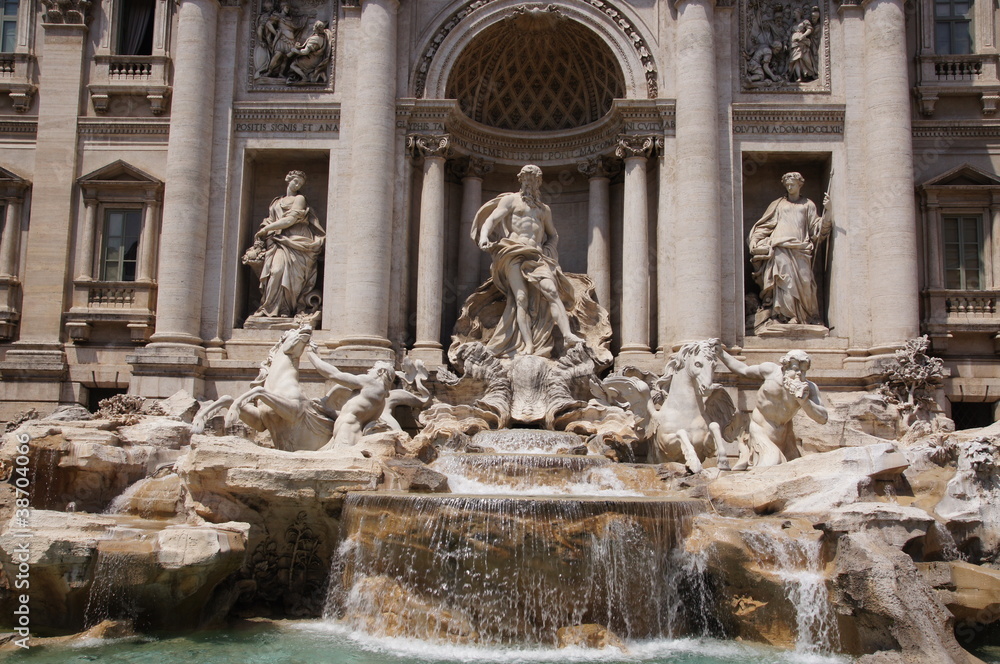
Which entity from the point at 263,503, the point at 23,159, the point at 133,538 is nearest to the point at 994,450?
the point at 263,503

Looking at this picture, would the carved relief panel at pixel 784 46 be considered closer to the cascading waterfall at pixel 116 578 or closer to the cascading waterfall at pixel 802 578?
the cascading waterfall at pixel 802 578

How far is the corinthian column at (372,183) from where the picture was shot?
17.5 meters

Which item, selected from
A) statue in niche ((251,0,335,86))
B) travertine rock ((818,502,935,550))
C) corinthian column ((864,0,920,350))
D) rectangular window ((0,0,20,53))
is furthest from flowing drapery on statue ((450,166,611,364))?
rectangular window ((0,0,20,53))

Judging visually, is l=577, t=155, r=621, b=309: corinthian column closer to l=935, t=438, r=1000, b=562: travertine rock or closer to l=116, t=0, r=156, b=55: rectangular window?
l=935, t=438, r=1000, b=562: travertine rock

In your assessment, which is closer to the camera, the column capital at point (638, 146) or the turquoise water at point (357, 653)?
the turquoise water at point (357, 653)

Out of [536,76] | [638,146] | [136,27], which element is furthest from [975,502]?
[136,27]

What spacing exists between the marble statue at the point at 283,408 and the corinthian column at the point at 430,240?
3259mm

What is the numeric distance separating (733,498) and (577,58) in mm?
11594

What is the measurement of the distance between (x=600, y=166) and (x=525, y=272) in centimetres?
331

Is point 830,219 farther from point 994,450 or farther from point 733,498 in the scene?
point 733,498

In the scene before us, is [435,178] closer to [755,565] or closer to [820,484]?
[820,484]

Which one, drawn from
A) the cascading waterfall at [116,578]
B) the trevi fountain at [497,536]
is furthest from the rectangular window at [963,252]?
the cascading waterfall at [116,578]

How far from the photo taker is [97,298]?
1873cm

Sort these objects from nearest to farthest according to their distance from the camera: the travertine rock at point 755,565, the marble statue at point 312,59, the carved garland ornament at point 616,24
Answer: the travertine rock at point 755,565
the carved garland ornament at point 616,24
the marble statue at point 312,59
